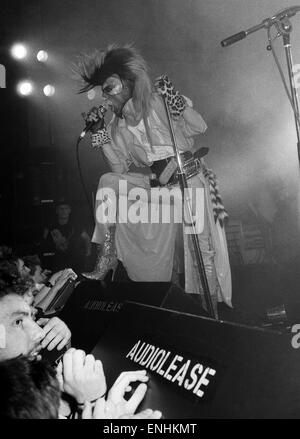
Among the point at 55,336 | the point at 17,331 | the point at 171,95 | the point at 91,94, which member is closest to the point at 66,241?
the point at 91,94

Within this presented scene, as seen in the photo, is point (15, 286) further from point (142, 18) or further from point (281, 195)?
point (142, 18)

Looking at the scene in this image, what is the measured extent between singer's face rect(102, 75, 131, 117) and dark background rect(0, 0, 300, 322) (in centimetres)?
118

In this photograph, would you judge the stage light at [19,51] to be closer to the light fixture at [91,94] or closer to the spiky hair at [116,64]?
the light fixture at [91,94]

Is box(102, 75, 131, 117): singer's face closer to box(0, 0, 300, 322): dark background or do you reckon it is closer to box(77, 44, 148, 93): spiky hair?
box(77, 44, 148, 93): spiky hair

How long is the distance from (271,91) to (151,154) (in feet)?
5.60

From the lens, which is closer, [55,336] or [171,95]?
[55,336]

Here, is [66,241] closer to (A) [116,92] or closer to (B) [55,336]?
(A) [116,92]

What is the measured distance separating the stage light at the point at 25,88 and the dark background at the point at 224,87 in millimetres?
103

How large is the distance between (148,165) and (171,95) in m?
0.72

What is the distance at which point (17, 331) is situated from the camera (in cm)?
157

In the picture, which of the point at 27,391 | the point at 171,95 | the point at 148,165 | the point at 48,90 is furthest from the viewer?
the point at 48,90

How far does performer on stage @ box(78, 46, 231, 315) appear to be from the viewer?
3.47 metres

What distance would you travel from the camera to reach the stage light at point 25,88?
6.11 m

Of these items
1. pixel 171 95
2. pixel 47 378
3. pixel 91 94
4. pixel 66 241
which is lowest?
pixel 47 378
